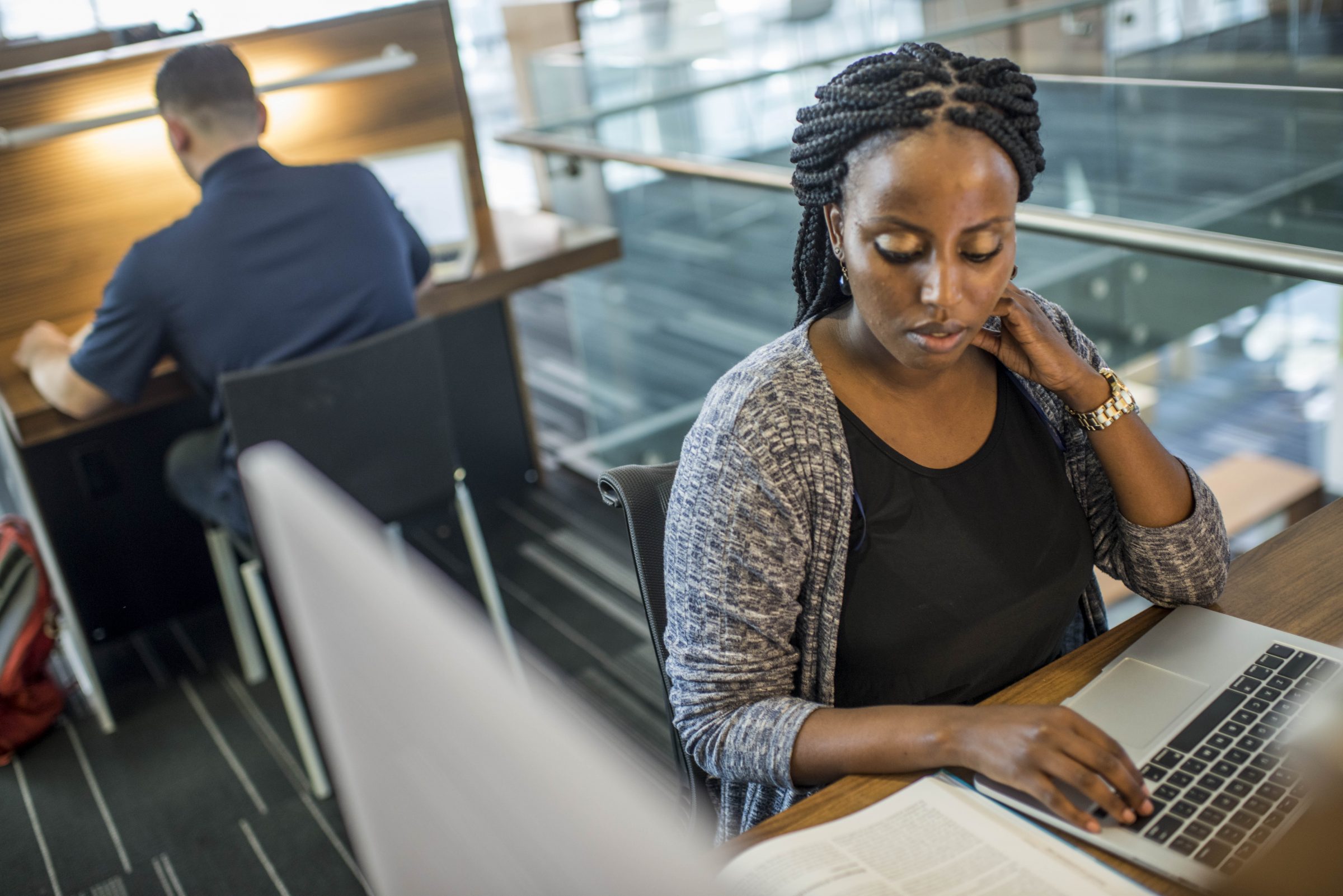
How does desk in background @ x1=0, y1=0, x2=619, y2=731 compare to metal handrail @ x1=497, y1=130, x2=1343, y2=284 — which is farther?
desk in background @ x1=0, y1=0, x2=619, y2=731

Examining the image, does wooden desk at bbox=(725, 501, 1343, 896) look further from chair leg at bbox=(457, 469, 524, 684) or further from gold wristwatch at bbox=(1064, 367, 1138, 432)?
chair leg at bbox=(457, 469, 524, 684)

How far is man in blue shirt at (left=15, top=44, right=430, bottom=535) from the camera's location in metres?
1.96

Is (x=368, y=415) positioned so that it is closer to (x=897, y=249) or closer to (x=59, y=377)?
(x=59, y=377)

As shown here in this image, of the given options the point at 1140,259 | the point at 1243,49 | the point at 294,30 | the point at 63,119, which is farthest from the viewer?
the point at 294,30

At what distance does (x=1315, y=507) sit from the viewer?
262 centimetres

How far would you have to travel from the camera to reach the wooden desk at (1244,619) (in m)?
0.83

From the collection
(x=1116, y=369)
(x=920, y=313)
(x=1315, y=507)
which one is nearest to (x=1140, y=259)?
(x=1116, y=369)

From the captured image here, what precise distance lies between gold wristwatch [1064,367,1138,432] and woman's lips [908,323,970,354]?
16 cm

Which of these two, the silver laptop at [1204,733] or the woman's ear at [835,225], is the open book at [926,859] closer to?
the silver laptop at [1204,733]

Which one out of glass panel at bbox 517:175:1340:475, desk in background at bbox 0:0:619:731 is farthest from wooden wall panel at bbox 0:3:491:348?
glass panel at bbox 517:175:1340:475

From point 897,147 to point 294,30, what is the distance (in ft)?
7.56

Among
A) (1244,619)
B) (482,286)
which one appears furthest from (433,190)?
(1244,619)

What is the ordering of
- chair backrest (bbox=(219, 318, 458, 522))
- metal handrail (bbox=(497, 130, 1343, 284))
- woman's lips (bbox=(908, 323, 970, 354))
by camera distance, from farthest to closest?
Result: chair backrest (bbox=(219, 318, 458, 522))
metal handrail (bbox=(497, 130, 1343, 284))
woman's lips (bbox=(908, 323, 970, 354))

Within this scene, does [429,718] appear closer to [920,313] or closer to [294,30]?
[920,313]
